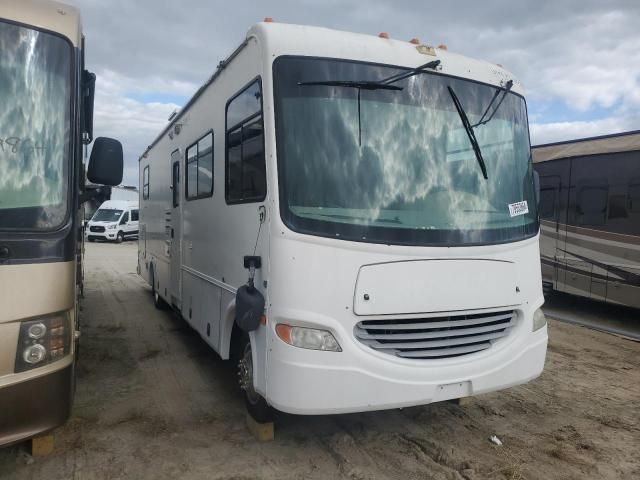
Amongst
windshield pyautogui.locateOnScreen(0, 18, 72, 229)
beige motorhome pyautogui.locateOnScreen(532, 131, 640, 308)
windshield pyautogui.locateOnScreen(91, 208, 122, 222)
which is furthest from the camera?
windshield pyautogui.locateOnScreen(91, 208, 122, 222)

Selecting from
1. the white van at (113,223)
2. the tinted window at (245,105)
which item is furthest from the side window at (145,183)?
the white van at (113,223)

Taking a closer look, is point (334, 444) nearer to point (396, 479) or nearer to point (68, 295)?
point (396, 479)

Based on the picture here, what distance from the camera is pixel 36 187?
2.98 m

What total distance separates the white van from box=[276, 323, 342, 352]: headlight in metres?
26.7

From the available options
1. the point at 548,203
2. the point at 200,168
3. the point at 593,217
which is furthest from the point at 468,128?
the point at 548,203

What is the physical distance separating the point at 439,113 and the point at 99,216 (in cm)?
2760

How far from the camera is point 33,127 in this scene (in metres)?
3.00

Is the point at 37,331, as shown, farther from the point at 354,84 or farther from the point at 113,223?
the point at 113,223

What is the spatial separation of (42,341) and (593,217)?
860 cm

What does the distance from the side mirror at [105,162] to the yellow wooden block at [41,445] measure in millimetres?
1738

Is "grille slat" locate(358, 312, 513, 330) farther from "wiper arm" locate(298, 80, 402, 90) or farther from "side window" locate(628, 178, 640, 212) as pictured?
"side window" locate(628, 178, 640, 212)

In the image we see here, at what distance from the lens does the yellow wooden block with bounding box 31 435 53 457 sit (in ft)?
11.5

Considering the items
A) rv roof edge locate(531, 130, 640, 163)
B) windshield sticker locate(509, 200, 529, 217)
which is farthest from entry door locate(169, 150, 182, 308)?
rv roof edge locate(531, 130, 640, 163)

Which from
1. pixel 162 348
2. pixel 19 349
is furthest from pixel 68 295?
pixel 162 348
